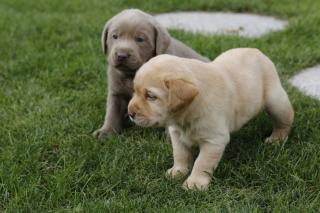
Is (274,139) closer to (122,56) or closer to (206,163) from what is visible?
(206,163)

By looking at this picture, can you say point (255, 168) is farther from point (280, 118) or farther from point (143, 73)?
point (143, 73)

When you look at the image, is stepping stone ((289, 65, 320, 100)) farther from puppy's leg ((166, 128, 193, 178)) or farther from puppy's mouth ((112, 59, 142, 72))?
puppy's leg ((166, 128, 193, 178))

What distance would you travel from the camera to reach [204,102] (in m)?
3.57

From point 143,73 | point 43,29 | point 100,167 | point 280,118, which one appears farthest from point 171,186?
point 43,29

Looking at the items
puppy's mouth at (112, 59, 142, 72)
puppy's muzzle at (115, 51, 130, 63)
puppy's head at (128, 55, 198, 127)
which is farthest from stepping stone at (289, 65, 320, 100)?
puppy's head at (128, 55, 198, 127)

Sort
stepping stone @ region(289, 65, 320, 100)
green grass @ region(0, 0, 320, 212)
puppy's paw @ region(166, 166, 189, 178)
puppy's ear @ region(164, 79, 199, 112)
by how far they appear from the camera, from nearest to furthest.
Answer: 1. puppy's ear @ region(164, 79, 199, 112)
2. green grass @ region(0, 0, 320, 212)
3. puppy's paw @ region(166, 166, 189, 178)
4. stepping stone @ region(289, 65, 320, 100)

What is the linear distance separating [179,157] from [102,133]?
929mm

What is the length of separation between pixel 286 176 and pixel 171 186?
752mm

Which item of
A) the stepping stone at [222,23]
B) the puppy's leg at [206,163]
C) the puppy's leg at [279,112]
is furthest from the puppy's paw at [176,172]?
the stepping stone at [222,23]

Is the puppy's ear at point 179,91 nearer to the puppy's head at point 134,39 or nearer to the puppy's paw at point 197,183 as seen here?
the puppy's paw at point 197,183

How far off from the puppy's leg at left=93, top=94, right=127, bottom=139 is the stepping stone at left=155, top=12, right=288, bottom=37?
237 cm

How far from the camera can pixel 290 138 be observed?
432 centimetres

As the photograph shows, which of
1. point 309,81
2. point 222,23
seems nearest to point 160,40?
point 309,81

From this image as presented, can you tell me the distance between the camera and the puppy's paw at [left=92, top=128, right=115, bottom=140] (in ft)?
15.0
